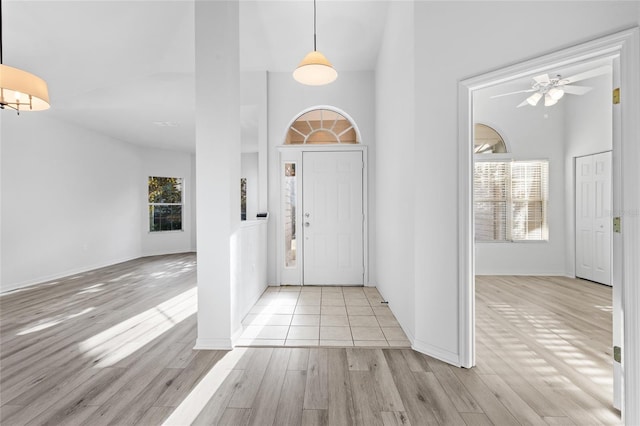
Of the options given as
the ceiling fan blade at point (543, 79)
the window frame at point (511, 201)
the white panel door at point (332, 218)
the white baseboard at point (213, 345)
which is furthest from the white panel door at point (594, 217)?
the white baseboard at point (213, 345)

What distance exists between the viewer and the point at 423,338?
2514 millimetres

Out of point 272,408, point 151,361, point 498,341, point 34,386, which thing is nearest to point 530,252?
point 498,341

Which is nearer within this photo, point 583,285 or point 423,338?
point 423,338

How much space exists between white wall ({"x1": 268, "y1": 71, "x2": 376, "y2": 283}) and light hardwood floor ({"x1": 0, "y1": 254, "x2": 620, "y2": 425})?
78.6 inches

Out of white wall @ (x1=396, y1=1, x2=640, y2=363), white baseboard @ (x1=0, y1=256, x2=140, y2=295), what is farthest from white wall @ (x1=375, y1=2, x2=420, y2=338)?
white baseboard @ (x1=0, y1=256, x2=140, y2=295)

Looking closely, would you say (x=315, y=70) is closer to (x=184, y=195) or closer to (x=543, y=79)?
(x=543, y=79)

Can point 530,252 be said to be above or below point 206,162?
below

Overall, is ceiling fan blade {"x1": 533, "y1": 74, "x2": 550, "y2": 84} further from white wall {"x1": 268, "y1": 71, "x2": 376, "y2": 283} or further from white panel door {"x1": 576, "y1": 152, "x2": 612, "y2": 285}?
white wall {"x1": 268, "y1": 71, "x2": 376, "y2": 283}

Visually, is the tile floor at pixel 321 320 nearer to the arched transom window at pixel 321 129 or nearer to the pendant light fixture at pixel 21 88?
the arched transom window at pixel 321 129

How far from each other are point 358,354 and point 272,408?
2.99ft

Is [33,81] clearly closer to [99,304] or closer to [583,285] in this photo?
[99,304]

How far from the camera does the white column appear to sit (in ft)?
8.48

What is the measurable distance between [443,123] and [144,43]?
3.89 m

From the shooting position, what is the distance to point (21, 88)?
213cm
